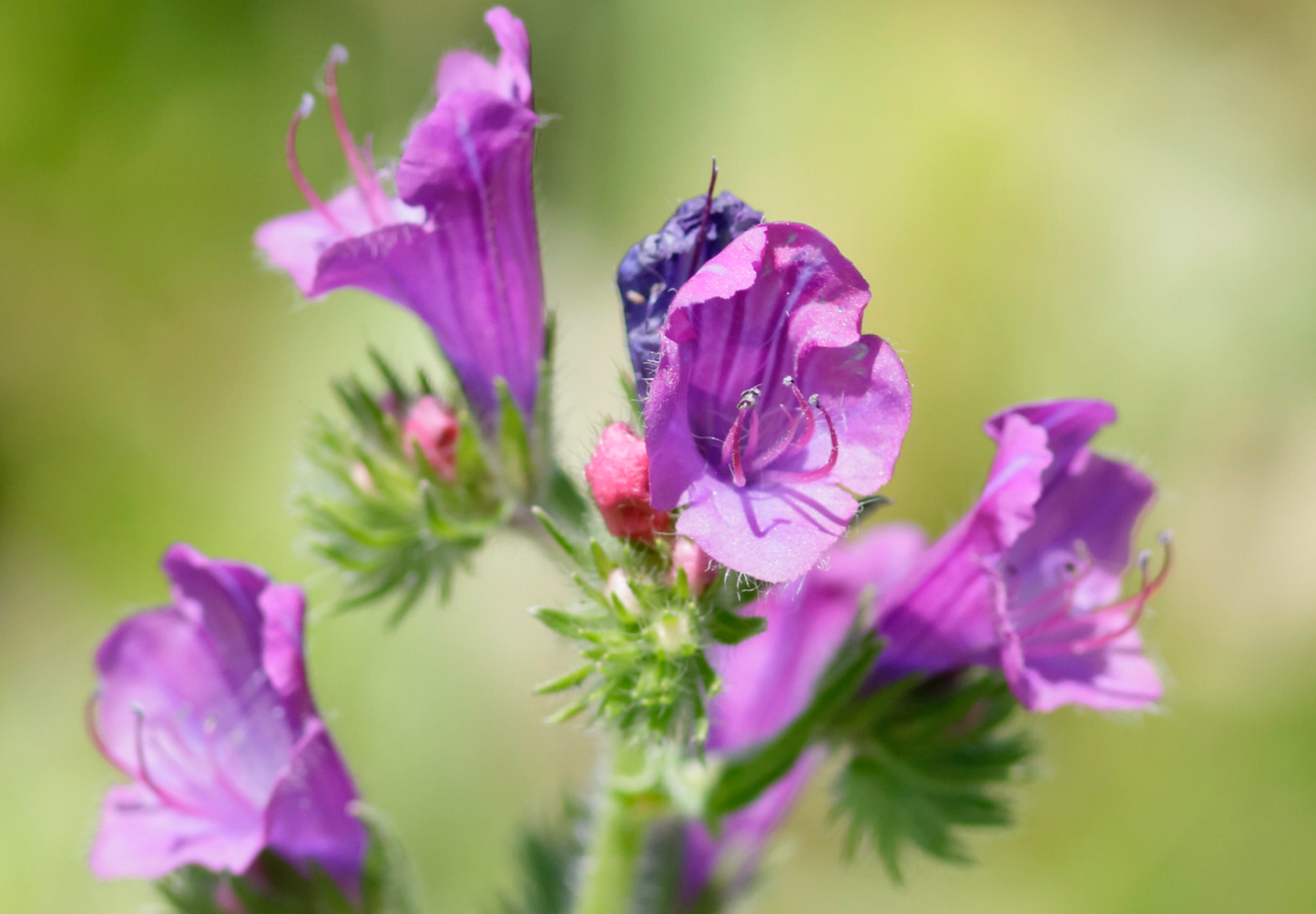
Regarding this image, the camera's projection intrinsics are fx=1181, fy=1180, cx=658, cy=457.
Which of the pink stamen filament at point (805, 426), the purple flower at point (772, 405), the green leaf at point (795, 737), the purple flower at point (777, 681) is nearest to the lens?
the purple flower at point (772, 405)

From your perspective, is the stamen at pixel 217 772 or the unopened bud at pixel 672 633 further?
the stamen at pixel 217 772

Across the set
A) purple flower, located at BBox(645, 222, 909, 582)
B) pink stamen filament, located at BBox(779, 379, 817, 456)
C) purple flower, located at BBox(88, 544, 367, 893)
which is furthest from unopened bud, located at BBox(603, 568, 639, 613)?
purple flower, located at BBox(88, 544, 367, 893)

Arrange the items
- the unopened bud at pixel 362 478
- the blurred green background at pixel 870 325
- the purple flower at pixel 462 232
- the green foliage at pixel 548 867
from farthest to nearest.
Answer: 1. the blurred green background at pixel 870 325
2. the green foliage at pixel 548 867
3. the unopened bud at pixel 362 478
4. the purple flower at pixel 462 232

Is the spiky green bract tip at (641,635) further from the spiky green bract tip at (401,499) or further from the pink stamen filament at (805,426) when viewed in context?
the spiky green bract tip at (401,499)

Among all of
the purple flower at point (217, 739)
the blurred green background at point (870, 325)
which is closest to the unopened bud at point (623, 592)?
the purple flower at point (217, 739)

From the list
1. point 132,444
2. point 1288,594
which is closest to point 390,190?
point 132,444

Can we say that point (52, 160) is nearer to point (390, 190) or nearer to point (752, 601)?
point (390, 190)

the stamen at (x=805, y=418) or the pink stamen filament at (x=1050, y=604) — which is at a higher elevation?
the stamen at (x=805, y=418)
